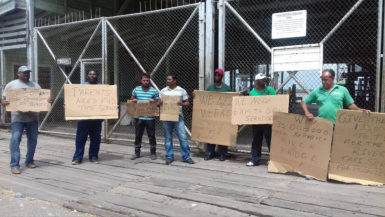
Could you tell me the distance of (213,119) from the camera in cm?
577

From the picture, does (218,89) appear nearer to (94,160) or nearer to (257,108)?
(257,108)

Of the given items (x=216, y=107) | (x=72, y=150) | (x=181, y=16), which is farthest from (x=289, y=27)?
(x=181, y=16)

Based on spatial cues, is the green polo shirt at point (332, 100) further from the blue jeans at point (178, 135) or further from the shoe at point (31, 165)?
the shoe at point (31, 165)

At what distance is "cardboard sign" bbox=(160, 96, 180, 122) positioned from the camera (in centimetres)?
558

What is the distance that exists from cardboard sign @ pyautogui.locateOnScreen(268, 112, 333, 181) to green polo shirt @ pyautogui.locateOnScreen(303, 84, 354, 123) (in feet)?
0.44

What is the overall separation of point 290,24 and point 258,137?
2.00 meters

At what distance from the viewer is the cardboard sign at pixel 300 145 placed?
4516mm

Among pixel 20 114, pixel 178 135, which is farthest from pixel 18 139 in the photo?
pixel 178 135

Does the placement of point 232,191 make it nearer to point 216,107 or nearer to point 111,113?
point 216,107

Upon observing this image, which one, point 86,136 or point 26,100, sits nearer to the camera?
point 26,100

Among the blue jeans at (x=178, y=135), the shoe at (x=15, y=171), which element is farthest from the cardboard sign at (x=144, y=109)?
the shoe at (x=15, y=171)

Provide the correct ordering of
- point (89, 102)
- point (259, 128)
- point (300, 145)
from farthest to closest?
point (89, 102) < point (259, 128) < point (300, 145)

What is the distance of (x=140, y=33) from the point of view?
36.8 ft

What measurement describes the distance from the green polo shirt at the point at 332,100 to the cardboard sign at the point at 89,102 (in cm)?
350
